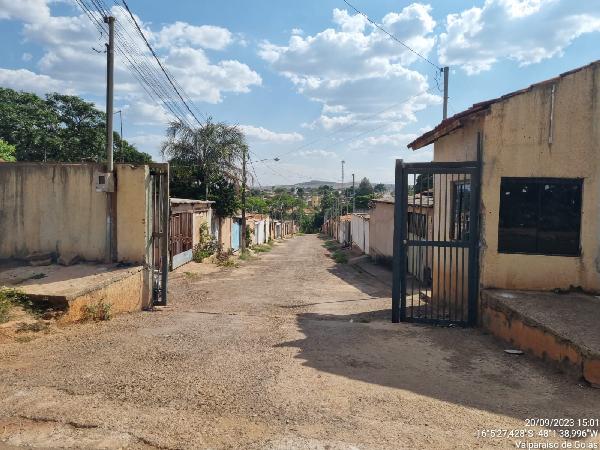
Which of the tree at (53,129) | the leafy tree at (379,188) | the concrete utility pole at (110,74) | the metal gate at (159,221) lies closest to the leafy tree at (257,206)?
the tree at (53,129)

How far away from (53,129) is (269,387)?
116 ft

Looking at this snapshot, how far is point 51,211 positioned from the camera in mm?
8453

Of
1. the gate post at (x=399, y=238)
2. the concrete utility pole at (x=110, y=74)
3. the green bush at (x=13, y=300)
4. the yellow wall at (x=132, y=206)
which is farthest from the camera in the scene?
the concrete utility pole at (x=110, y=74)

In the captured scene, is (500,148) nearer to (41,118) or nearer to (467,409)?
(467,409)

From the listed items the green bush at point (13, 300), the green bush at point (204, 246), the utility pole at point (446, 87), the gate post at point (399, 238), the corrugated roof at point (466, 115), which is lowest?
the green bush at point (204, 246)

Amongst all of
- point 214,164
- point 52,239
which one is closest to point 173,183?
point 214,164

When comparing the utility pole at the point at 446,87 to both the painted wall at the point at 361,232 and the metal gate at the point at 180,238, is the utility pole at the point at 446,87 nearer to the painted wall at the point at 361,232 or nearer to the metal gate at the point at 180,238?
the painted wall at the point at 361,232

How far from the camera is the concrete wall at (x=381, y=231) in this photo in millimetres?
18281

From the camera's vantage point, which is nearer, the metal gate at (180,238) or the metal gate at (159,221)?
the metal gate at (159,221)

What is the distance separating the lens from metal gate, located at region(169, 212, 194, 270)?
15.8 metres

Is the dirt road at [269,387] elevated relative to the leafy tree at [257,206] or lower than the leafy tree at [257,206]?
lower

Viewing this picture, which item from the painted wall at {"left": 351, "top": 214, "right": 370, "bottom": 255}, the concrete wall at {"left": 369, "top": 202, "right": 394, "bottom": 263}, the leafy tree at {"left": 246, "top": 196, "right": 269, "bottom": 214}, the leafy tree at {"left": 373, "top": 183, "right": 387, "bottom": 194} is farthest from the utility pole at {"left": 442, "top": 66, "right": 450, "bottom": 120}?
the leafy tree at {"left": 373, "top": 183, "right": 387, "bottom": 194}

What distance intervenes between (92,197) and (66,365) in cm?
430

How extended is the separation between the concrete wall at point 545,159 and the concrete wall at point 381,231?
400 inches
